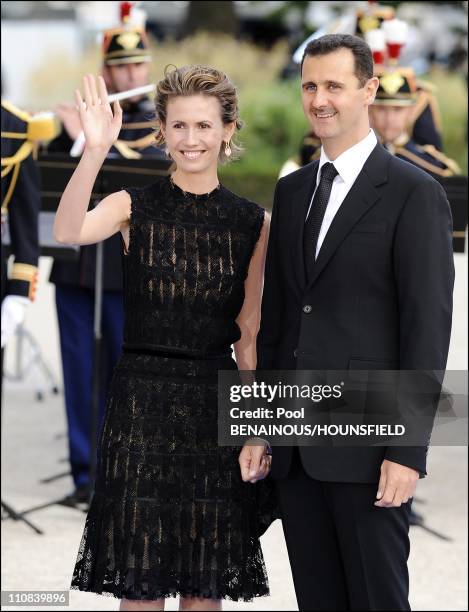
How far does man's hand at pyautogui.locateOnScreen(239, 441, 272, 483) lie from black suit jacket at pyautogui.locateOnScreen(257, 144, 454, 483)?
0.20m

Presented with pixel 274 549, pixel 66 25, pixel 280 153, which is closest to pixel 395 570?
pixel 274 549

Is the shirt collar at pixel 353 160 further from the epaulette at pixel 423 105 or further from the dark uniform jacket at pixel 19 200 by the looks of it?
the epaulette at pixel 423 105

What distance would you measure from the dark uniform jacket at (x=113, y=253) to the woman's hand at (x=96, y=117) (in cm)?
279

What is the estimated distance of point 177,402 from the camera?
364 cm

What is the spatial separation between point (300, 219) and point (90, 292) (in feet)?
10.7

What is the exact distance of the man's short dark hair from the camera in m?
3.24

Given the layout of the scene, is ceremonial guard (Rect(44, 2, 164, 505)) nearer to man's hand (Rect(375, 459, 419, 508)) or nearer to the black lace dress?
the black lace dress

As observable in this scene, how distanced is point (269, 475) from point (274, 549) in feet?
7.27

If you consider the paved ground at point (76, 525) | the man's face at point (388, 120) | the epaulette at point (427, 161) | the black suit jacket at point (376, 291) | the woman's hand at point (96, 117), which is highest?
the man's face at point (388, 120)

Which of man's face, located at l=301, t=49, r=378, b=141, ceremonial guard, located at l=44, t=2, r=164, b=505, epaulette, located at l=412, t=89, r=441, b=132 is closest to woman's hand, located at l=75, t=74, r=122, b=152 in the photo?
man's face, located at l=301, t=49, r=378, b=141

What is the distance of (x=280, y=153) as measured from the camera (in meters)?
16.1

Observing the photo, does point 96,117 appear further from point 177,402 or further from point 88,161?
point 177,402

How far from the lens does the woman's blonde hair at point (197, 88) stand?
3.52 metres

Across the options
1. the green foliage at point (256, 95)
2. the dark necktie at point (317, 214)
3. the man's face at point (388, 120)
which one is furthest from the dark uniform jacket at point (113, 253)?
the green foliage at point (256, 95)
